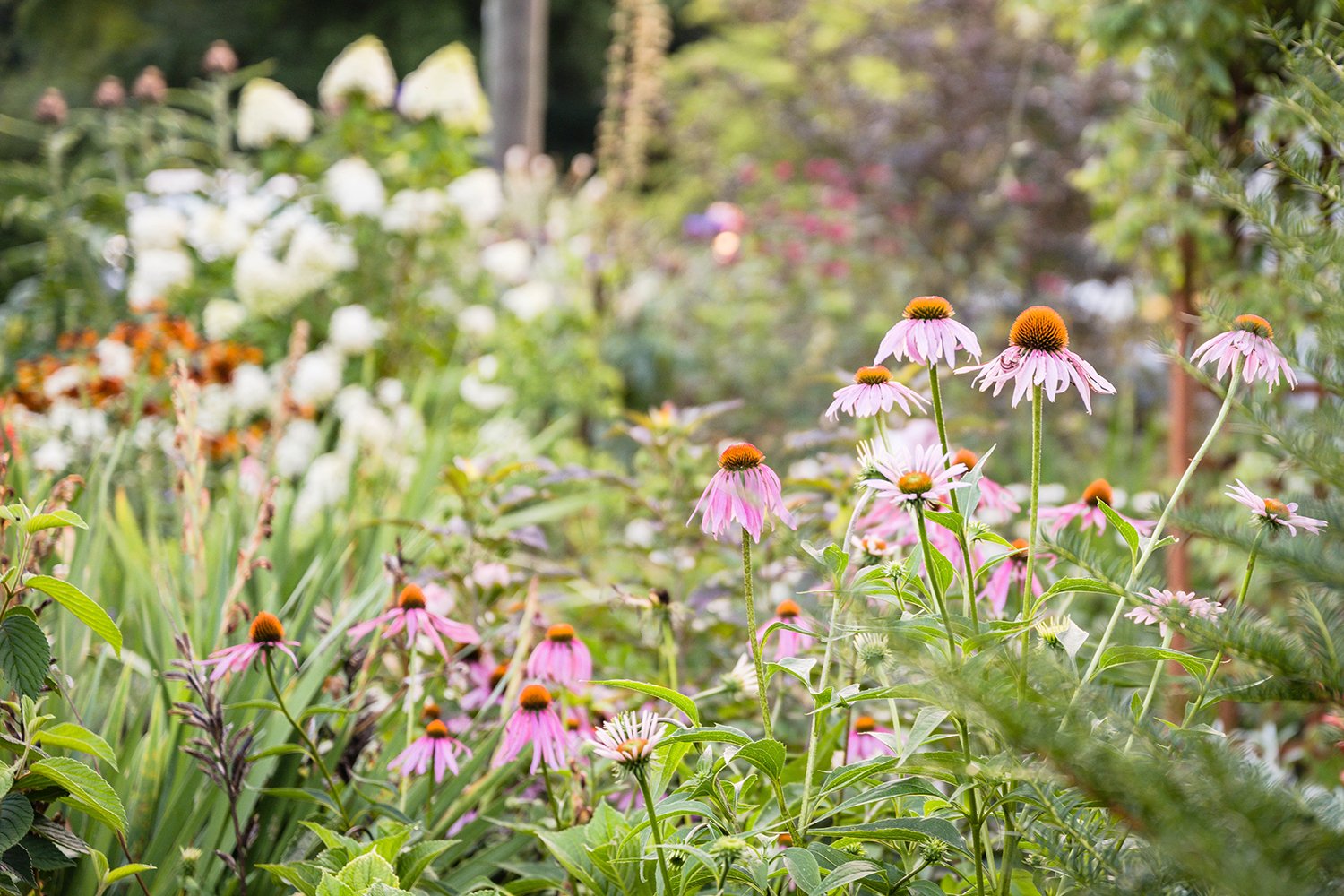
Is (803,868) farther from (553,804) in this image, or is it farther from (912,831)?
→ (553,804)

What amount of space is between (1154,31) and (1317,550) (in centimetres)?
206

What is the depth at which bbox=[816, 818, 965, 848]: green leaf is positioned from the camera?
82cm

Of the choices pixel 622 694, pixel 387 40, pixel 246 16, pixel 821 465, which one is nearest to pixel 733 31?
pixel 387 40

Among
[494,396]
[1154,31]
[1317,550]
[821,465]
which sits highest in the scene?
[1154,31]

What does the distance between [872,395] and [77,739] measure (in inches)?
29.1

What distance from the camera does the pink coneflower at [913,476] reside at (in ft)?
2.52

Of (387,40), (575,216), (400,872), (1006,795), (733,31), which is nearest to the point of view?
(1006,795)

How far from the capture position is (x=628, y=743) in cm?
83

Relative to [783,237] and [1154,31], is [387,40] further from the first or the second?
[1154,31]

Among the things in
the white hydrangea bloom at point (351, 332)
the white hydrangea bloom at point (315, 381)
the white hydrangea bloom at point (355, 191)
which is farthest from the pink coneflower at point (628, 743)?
the white hydrangea bloom at point (355, 191)

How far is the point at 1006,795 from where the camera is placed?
2.66 feet

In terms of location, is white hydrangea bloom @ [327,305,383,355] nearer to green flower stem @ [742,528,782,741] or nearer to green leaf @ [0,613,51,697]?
green leaf @ [0,613,51,697]

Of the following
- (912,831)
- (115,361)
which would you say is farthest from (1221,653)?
(115,361)

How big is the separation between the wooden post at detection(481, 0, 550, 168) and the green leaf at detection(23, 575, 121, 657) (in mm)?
4441
